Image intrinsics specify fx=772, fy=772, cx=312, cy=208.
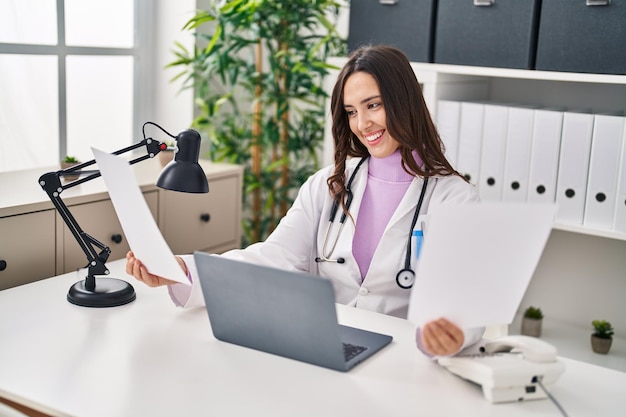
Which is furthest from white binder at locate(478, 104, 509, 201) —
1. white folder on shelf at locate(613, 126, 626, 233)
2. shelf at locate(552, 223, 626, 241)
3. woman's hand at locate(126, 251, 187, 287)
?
woman's hand at locate(126, 251, 187, 287)

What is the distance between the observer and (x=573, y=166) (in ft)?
7.94

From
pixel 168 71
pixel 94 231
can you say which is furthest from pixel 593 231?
pixel 168 71

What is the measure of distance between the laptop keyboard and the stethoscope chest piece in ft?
1.26

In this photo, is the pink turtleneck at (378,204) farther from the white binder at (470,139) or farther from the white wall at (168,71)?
the white wall at (168,71)

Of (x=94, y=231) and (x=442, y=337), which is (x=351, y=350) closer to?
(x=442, y=337)

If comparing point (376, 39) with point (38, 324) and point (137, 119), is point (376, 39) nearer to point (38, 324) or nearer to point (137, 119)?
point (137, 119)

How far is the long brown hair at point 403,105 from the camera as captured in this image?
1938mm

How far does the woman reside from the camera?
194cm

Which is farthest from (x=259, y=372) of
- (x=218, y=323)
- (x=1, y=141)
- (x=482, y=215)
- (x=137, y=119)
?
(x=137, y=119)

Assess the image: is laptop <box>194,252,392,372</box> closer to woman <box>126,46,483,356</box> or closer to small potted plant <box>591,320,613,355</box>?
woman <box>126,46,483,356</box>

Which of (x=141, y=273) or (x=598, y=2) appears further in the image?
(x=598, y=2)

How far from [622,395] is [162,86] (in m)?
2.44

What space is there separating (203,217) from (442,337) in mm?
1577

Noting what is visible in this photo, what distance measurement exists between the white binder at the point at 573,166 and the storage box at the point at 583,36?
0.53ft
